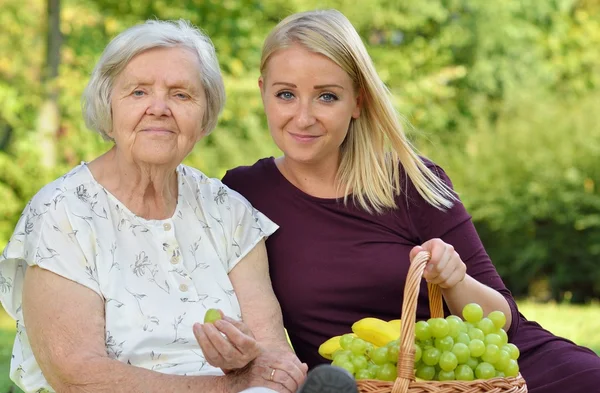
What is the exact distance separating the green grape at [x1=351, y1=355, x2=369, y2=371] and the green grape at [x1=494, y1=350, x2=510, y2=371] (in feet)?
1.28

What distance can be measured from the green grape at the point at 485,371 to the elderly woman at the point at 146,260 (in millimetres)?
606

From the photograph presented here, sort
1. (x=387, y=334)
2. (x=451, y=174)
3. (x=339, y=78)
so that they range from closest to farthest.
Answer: (x=387, y=334) < (x=339, y=78) < (x=451, y=174)

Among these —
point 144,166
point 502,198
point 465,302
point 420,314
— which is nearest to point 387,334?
point 465,302

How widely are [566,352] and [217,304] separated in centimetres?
145

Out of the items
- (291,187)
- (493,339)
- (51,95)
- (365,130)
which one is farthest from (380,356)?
(51,95)

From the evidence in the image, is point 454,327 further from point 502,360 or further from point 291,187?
point 291,187

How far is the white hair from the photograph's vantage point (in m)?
3.24

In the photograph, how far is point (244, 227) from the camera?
352 centimetres

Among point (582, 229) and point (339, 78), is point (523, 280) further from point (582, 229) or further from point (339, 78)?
point (339, 78)

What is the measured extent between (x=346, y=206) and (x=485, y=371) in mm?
1185

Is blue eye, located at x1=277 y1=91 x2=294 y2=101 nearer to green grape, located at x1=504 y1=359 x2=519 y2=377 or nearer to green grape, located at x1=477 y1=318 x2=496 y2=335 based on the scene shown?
green grape, located at x1=477 y1=318 x2=496 y2=335

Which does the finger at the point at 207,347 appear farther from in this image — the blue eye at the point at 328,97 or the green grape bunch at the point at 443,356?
the blue eye at the point at 328,97

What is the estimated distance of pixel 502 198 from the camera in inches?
414

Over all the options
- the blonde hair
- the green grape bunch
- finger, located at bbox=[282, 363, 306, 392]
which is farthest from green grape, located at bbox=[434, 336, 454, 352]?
the blonde hair
